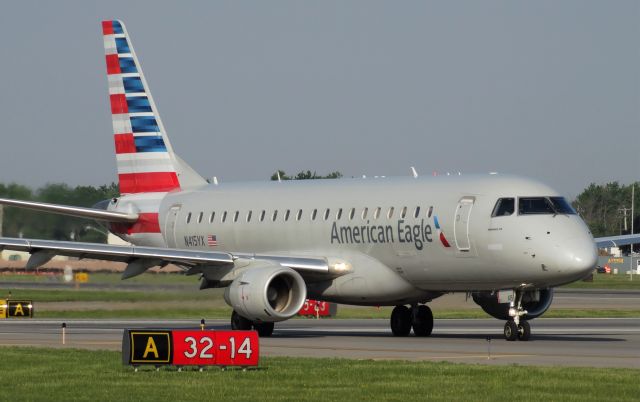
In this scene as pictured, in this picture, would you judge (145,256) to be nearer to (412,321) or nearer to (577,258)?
(412,321)

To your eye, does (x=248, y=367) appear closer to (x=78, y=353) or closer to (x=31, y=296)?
(x=78, y=353)

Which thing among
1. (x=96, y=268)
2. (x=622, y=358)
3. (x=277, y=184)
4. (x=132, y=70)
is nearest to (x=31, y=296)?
(x=96, y=268)

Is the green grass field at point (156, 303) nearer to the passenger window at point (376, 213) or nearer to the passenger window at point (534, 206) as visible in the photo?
the passenger window at point (376, 213)

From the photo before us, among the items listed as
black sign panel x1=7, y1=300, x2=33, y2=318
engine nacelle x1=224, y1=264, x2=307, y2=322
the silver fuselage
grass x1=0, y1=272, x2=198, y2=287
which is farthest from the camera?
black sign panel x1=7, y1=300, x2=33, y2=318

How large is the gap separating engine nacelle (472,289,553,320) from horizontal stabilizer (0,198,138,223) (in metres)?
12.4

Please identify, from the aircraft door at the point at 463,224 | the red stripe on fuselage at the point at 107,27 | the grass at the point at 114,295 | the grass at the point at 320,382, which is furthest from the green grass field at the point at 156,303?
the grass at the point at 320,382

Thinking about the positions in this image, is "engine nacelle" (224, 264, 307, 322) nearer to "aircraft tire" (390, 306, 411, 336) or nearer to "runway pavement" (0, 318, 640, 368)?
"runway pavement" (0, 318, 640, 368)

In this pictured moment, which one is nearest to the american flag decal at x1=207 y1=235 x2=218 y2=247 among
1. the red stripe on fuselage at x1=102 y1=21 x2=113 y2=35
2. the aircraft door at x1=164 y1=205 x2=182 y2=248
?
the aircraft door at x1=164 y1=205 x2=182 y2=248

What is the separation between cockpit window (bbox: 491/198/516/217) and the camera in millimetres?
34375

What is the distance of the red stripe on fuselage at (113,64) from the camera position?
47250 mm

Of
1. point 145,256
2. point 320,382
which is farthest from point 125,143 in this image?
point 320,382

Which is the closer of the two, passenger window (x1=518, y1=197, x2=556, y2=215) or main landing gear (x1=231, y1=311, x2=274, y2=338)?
passenger window (x1=518, y1=197, x2=556, y2=215)

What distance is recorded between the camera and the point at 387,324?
4688cm

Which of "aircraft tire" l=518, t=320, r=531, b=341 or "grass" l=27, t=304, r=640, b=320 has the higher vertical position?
"grass" l=27, t=304, r=640, b=320
